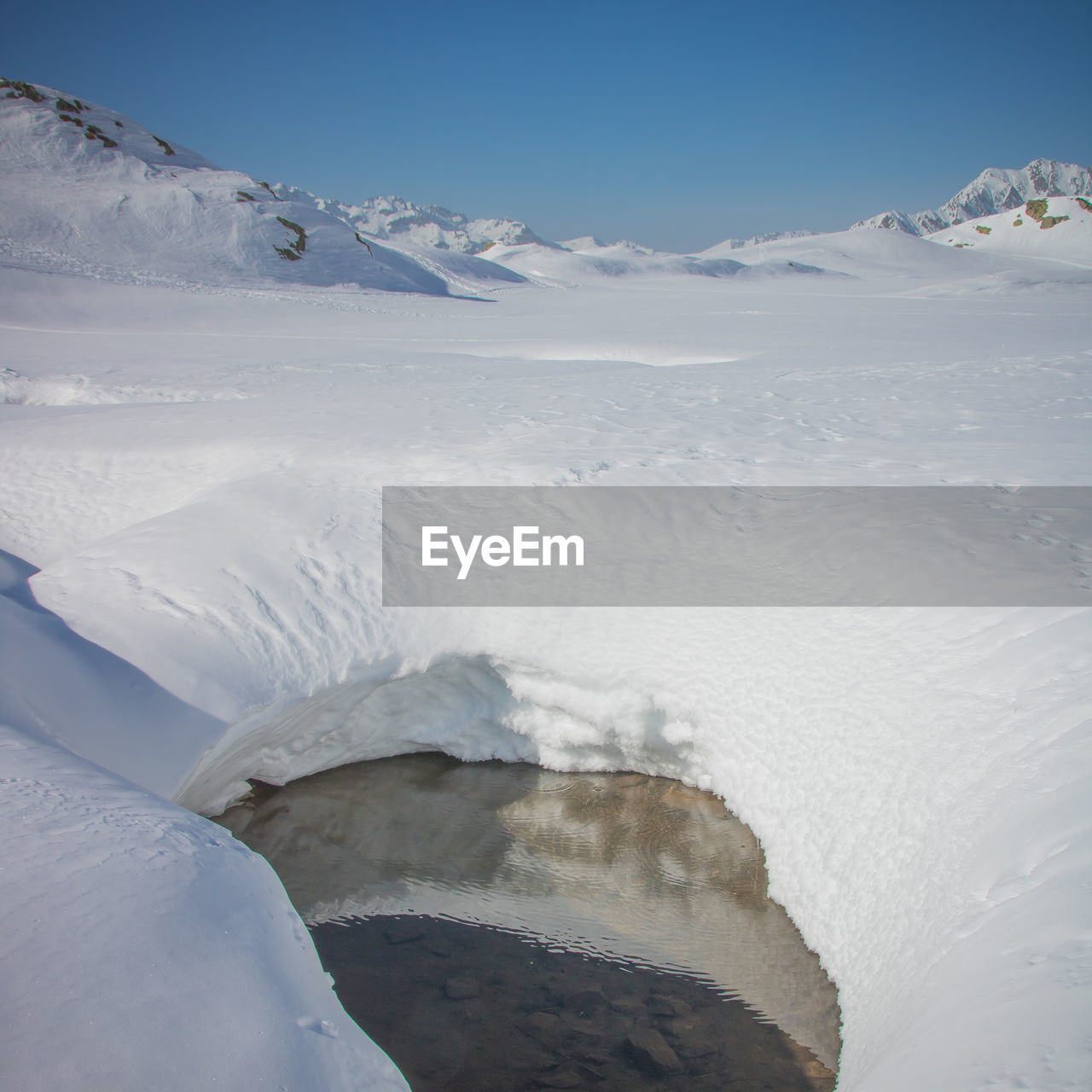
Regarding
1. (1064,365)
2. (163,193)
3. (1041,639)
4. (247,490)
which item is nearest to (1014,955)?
(1041,639)

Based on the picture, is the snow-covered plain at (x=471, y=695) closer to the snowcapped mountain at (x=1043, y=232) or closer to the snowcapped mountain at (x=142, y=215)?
the snowcapped mountain at (x=142, y=215)

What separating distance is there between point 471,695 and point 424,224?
11001 centimetres

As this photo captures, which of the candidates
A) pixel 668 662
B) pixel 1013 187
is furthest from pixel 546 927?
pixel 1013 187

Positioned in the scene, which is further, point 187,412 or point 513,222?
point 513,222

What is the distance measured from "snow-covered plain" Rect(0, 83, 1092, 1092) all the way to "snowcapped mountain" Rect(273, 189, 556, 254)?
7300 centimetres

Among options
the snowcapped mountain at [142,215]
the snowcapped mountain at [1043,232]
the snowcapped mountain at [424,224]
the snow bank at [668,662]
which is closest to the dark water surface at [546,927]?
the snow bank at [668,662]

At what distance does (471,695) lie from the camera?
12.1 feet

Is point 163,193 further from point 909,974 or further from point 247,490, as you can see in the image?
point 909,974

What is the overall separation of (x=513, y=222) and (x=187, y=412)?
361ft

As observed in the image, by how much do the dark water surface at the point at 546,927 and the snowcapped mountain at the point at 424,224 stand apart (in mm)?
75651

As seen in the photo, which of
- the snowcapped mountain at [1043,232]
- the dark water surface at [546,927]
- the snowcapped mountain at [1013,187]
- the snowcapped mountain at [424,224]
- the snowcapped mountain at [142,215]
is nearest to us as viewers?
the dark water surface at [546,927]

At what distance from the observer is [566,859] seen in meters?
3.04

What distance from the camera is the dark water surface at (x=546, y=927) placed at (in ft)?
7.35

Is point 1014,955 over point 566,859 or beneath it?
over
